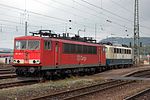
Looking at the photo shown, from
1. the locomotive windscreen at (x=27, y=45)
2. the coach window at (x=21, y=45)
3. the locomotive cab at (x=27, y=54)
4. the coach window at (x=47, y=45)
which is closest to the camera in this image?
the locomotive cab at (x=27, y=54)

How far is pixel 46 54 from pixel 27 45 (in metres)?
1.60

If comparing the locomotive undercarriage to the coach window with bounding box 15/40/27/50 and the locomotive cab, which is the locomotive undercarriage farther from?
the coach window with bounding box 15/40/27/50

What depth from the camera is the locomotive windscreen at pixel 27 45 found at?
2300 cm

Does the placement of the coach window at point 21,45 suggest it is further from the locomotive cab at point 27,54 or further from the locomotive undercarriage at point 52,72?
the locomotive undercarriage at point 52,72

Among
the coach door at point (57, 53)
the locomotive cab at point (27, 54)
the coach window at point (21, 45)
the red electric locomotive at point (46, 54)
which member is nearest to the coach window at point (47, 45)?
the red electric locomotive at point (46, 54)

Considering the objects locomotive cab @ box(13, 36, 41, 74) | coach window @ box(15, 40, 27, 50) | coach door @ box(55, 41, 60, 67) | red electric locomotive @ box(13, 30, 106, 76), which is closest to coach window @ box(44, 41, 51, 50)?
red electric locomotive @ box(13, 30, 106, 76)

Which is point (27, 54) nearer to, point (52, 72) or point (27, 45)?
point (27, 45)

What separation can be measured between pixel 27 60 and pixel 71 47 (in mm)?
→ 5352

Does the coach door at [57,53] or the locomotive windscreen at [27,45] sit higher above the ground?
the locomotive windscreen at [27,45]

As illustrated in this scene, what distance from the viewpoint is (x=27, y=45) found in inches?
923

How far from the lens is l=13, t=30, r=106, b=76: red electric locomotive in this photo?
2266 cm

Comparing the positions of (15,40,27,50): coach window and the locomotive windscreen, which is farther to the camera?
(15,40,27,50): coach window

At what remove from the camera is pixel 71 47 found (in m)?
27.0

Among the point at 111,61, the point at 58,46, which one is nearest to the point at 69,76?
the point at 58,46
